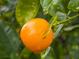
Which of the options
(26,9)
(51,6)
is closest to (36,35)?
(51,6)

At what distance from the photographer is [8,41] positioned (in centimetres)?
110

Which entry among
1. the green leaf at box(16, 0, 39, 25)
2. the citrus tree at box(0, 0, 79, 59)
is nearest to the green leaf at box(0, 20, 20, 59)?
the citrus tree at box(0, 0, 79, 59)

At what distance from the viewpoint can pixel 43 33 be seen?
2.73ft

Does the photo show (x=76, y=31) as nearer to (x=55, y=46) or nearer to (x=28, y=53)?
(x=55, y=46)

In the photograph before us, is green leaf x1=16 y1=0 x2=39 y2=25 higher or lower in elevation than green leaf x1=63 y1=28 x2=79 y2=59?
higher

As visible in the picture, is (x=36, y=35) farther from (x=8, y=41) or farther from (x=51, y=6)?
(x=8, y=41)

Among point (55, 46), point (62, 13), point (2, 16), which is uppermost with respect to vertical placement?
point (62, 13)

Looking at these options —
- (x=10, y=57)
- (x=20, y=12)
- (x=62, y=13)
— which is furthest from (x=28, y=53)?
(x=62, y=13)

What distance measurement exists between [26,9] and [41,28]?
0.23 metres

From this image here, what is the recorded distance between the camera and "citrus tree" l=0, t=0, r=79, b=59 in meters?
0.85

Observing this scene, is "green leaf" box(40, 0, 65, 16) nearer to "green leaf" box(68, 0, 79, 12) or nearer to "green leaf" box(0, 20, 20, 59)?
"green leaf" box(68, 0, 79, 12)

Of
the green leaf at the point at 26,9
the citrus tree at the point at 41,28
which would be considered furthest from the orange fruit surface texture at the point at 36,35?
the green leaf at the point at 26,9

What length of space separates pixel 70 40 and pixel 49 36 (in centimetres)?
28

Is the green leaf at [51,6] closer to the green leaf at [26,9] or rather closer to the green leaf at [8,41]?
the green leaf at [26,9]
